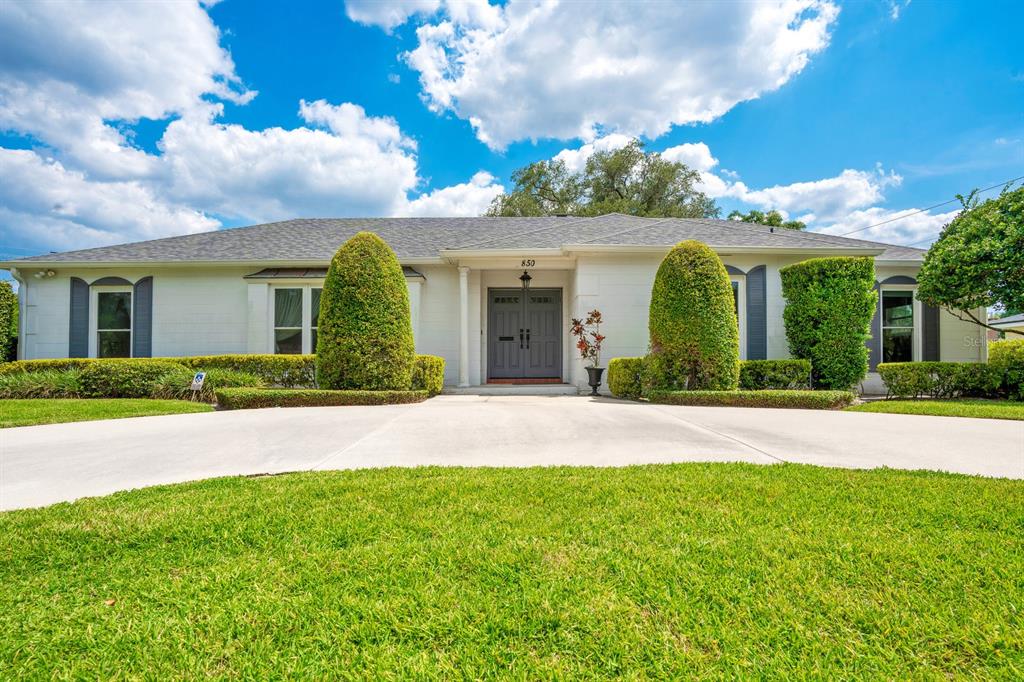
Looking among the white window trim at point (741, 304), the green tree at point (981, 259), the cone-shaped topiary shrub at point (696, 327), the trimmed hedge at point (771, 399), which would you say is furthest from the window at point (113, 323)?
the green tree at point (981, 259)

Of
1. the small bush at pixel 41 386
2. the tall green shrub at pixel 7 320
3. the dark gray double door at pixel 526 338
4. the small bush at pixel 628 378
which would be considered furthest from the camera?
the dark gray double door at pixel 526 338

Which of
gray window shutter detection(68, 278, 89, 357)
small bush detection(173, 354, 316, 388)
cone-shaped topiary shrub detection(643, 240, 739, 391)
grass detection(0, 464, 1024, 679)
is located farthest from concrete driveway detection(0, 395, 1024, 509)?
gray window shutter detection(68, 278, 89, 357)

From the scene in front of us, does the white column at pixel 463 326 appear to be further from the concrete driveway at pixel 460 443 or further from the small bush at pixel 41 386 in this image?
the small bush at pixel 41 386

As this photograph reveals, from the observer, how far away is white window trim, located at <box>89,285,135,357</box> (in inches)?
407

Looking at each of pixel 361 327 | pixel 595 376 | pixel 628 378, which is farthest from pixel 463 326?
pixel 628 378

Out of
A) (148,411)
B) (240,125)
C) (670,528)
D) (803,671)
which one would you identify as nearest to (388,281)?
(148,411)

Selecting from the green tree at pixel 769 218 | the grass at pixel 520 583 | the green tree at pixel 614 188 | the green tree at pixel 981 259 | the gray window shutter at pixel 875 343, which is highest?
the green tree at pixel 614 188

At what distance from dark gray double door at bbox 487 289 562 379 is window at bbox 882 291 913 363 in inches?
292

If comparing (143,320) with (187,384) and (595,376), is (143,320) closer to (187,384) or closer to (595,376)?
(187,384)

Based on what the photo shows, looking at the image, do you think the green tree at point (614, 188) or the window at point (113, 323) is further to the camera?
the green tree at point (614, 188)

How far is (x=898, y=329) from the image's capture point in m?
10.0

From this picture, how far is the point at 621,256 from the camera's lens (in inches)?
378

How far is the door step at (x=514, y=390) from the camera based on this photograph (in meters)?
9.27

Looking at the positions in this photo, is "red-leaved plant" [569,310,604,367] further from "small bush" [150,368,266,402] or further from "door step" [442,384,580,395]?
"small bush" [150,368,266,402]
